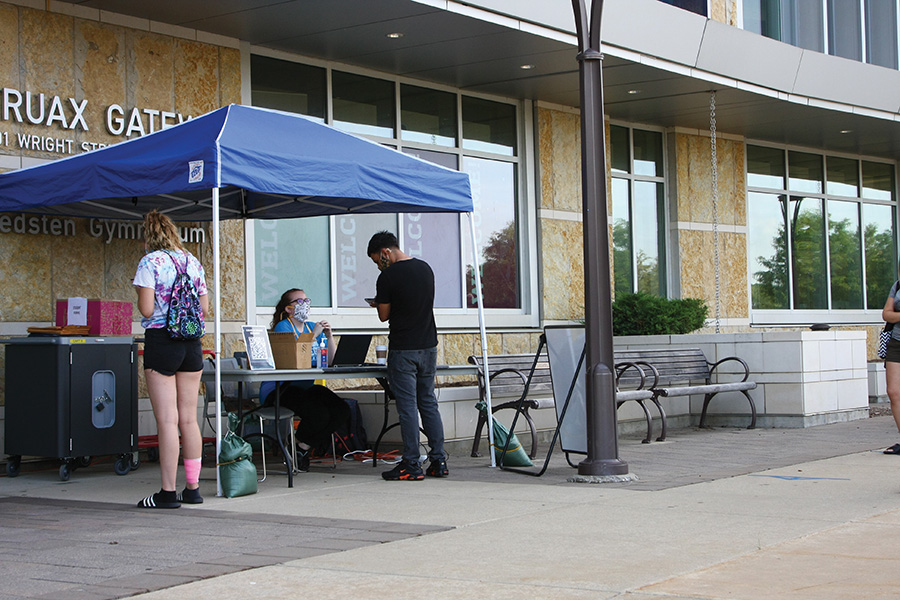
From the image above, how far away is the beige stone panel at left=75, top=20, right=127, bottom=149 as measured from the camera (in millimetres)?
10571

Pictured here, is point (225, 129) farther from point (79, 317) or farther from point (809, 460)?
point (809, 460)

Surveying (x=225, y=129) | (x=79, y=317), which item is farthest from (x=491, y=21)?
(x=79, y=317)

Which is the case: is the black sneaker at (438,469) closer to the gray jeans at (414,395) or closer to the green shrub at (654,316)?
the gray jeans at (414,395)

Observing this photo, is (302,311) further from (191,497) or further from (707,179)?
(707,179)

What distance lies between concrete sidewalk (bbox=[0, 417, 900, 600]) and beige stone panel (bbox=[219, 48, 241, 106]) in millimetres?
4304

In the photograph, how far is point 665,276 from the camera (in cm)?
1806

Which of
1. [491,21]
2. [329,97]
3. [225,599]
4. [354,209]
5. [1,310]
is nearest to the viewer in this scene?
[225,599]

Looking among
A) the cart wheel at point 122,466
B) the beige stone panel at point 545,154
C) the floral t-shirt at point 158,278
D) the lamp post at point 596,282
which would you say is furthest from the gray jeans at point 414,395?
the beige stone panel at point 545,154

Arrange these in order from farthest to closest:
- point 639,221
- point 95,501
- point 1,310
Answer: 1. point 639,221
2. point 1,310
3. point 95,501

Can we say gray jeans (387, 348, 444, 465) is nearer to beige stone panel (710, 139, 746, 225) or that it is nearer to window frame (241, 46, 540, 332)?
window frame (241, 46, 540, 332)

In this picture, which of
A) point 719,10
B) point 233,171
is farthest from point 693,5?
point 233,171

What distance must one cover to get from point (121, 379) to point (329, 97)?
5.01 metres

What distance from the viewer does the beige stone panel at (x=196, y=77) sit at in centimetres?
1141

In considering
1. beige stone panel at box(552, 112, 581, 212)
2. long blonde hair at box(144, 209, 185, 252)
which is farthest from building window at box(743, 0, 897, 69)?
long blonde hair at box(144, 209, 185, 252)
